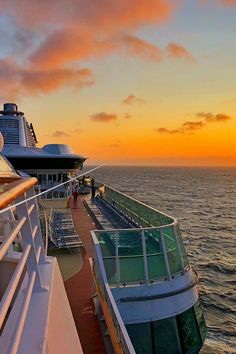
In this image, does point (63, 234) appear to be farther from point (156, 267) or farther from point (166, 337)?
point (166, 337)

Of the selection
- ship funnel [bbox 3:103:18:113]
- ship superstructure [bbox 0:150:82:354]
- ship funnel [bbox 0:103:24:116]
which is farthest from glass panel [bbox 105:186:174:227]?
ship funnel [bbox 3:103:18:113]

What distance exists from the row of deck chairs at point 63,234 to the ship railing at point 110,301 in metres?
4.19

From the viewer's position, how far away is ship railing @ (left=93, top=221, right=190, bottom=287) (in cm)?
892

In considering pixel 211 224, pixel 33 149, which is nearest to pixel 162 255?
pixel 33 149

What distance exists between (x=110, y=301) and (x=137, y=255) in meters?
1.96

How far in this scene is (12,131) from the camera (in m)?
32.6

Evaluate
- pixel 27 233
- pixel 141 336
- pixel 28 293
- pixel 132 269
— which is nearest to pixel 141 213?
pixel 132 269

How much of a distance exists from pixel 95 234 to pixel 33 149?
23.0m

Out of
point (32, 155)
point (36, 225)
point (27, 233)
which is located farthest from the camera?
point (32, 155)

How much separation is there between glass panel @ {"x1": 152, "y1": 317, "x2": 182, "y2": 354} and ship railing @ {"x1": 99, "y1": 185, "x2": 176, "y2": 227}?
109 inches

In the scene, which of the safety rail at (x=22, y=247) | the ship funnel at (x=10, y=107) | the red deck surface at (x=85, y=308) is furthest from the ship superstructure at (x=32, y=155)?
the safety rail at (x=22, y=247)

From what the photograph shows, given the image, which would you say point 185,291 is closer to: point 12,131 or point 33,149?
point 33,149

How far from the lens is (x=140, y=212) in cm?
1306

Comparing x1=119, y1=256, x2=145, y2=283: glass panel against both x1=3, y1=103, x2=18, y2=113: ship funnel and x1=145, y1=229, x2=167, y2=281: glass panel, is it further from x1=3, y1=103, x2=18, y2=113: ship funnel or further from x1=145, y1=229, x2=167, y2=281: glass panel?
x1=3, y1=103, x2=18, y2=113: ship funnel
